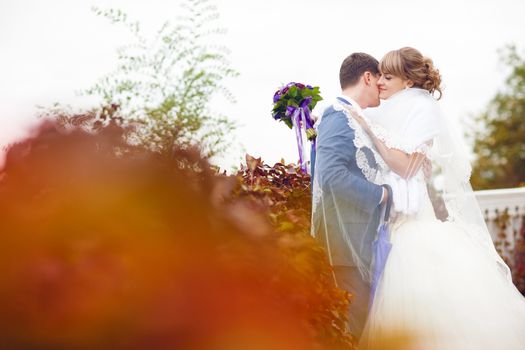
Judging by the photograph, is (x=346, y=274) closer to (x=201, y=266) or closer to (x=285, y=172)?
(x=285, y=172)

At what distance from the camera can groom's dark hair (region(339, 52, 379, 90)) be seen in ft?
12.3

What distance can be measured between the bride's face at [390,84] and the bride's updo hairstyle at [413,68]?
0.8 inches

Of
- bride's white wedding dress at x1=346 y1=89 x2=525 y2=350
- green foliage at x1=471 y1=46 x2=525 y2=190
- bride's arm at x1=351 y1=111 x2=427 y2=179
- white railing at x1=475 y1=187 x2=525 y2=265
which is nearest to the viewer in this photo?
bride's white wedding dress at x1=346 y1=89 x2=525 y2=350

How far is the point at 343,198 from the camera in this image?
3352 millimetres

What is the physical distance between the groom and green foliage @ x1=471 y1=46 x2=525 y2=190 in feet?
68.0

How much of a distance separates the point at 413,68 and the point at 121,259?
9.90ft

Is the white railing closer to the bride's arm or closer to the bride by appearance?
the bride

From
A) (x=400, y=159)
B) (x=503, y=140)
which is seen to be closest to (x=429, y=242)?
(x=400, y=159)

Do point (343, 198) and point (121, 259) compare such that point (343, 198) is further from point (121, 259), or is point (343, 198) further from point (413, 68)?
point (121, 259)

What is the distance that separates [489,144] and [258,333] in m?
23.6

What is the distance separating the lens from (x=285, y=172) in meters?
3.78

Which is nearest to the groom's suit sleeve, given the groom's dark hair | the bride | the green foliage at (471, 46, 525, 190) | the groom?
the groom

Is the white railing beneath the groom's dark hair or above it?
beneath

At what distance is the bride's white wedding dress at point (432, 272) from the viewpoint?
3.19 meters
